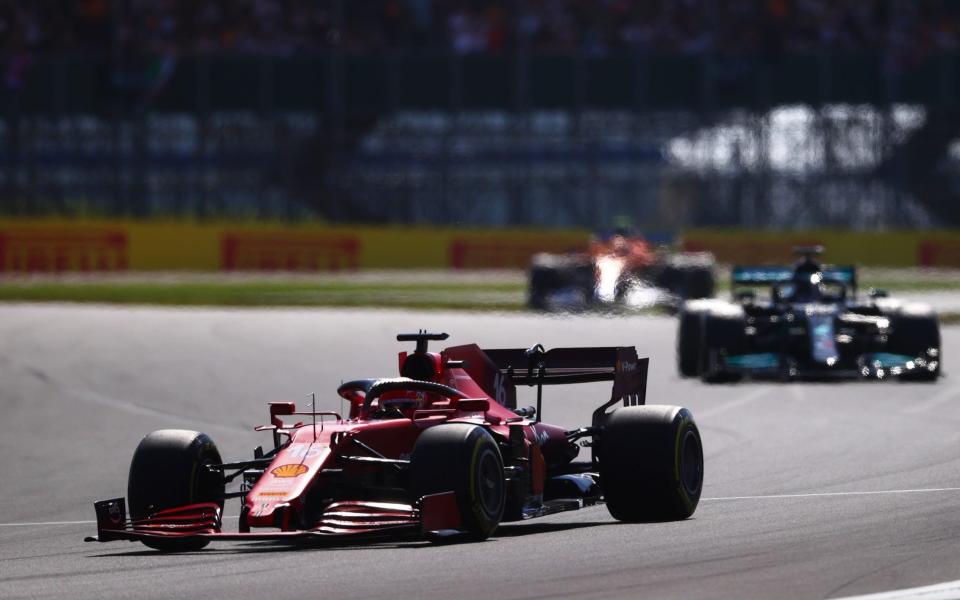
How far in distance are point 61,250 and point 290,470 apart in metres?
33.6

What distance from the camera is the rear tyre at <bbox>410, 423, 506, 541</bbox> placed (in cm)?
799

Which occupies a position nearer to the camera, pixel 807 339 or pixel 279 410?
pixel 279 410

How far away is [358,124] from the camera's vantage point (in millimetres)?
45031

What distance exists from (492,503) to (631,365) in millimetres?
2145

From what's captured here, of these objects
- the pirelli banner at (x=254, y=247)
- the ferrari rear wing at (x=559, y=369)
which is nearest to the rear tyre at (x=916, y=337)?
the ferrari rear wing at (x=559, y=369)

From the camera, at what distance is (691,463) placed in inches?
366

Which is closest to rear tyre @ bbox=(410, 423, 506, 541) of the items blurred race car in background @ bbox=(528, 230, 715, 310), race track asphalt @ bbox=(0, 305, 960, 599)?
race track asphalt @ bbox=(0, 305, 960, 599)

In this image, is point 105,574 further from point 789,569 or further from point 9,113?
point 9,113

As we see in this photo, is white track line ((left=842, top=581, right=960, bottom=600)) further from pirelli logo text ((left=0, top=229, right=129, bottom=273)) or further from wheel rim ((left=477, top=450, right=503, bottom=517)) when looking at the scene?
pirelli logo text ((left=0, top=229, right=129, bottom=273))

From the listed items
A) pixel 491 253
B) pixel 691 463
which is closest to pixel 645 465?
pixel 691 463

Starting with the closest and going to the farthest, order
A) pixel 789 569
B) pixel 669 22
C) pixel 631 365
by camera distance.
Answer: pixel 789 569 → pixel 631 365 → pixel 669 22

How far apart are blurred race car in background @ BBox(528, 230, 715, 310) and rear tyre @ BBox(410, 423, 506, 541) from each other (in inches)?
847

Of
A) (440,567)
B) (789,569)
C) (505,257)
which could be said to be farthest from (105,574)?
(505,257)

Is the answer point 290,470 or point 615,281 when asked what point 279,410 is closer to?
point 290,470
